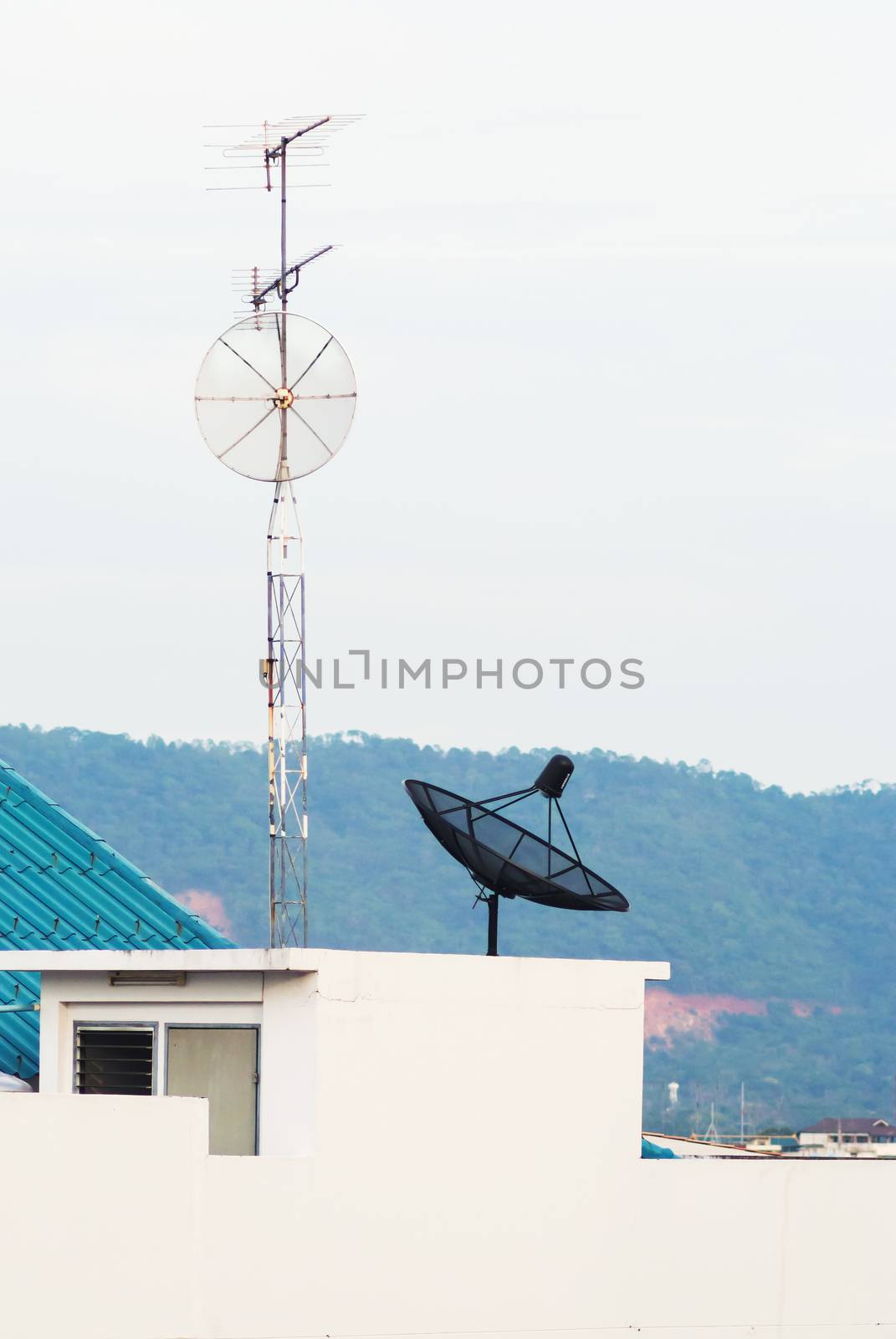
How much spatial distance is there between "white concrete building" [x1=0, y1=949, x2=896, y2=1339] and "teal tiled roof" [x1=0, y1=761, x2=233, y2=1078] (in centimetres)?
382

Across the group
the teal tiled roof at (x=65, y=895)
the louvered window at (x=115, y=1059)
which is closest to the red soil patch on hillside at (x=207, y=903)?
the teal tiled roof at (x=65, y=895)

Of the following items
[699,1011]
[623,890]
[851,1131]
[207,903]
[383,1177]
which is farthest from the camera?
[699,1011]

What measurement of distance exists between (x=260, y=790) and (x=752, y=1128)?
51.2 metres

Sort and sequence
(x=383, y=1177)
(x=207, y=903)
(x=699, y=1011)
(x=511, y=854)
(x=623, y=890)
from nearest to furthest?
1. (x=383, y=1177)
2. (x=511, y=854)
3. (x=207, y=903)
4. (x=623, y=890)
5. (x=699, y=1011)

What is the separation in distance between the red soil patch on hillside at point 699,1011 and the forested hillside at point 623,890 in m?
0.26

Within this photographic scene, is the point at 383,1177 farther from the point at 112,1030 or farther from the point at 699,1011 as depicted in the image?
the point at 699,1011

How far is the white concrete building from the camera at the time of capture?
18797 mm

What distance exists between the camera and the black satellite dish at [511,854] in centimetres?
2134

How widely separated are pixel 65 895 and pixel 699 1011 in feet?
554

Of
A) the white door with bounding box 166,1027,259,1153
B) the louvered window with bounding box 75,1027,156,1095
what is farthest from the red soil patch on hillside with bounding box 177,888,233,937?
the white door with bounding box 166,1027,259,1153

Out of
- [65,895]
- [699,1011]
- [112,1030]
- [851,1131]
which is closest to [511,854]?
[112,1030]

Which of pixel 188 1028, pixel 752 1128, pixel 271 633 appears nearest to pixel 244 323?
pixel 271 633

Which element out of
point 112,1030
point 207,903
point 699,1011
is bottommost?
point 699,1011

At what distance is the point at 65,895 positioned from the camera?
26062 mm
